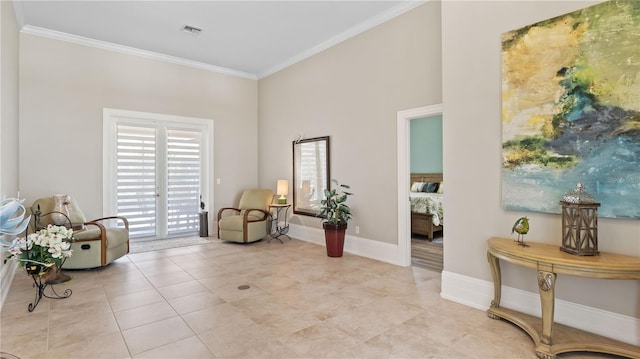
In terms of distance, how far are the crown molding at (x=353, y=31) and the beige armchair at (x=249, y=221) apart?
2.65 metres

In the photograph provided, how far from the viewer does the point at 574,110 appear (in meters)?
2.50

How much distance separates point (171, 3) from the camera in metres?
4.23

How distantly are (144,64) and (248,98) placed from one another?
2.16 m

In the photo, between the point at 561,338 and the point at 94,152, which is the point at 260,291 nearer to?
the point at 561,338

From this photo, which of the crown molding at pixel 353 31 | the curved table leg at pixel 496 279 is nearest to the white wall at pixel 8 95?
the crown molding at pixel 353 31

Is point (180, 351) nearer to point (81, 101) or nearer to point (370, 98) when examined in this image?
point (370, 98)

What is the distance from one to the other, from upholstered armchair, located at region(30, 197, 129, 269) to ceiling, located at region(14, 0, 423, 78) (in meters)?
2.67

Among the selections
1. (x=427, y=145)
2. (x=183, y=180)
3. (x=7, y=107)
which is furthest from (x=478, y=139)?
(x=183, y=180)

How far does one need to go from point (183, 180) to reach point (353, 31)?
4.28m

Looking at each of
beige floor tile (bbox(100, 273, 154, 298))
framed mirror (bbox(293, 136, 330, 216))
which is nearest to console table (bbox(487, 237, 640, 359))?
framed mirror (bbox(293, 136, 330, 216))

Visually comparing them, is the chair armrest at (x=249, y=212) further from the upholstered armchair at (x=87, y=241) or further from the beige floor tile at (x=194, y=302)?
the beige floor tile at (x=194, y=302)

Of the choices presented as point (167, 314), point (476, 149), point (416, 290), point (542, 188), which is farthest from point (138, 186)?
point (542, 188)

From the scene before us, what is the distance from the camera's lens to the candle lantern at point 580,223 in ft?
7.30

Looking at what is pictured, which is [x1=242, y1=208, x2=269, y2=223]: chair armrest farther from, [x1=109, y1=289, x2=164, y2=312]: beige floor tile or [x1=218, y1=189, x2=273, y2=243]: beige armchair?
[x1=109, y1=289, x2=164, y2=312]: beige floor tile
